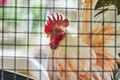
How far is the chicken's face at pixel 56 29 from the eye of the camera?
579cm

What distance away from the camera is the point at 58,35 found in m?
5.80

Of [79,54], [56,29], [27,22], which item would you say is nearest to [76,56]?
[79,54]

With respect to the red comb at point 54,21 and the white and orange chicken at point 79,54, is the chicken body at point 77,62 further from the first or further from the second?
the red comb at point 54,21

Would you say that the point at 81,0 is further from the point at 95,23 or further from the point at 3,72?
the point at 3,72

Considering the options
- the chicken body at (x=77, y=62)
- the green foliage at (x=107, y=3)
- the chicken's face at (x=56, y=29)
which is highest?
the green foliage at (x=107, y=3)

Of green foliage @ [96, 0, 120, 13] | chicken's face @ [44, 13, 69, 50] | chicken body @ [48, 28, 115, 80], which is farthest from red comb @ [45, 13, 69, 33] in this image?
green foliage @ [96, 0, 120, 13]

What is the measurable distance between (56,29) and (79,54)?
17.2 inches

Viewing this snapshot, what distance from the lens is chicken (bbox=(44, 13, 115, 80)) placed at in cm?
580

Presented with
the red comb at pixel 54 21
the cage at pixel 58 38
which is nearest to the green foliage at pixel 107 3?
the cage at pixel 58 38

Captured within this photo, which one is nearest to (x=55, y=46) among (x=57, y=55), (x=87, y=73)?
(x=57, y=55)

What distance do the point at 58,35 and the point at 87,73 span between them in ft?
2.02

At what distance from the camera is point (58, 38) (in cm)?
580

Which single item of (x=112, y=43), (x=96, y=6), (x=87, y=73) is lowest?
(x=87, y=73)

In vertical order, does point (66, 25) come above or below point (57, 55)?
above
